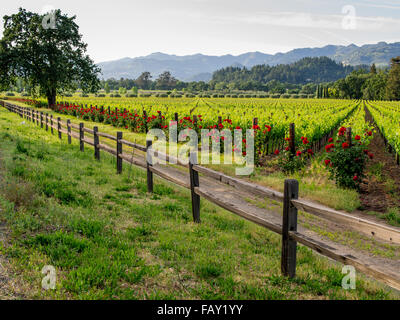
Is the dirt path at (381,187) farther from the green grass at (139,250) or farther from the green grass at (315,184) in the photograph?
the green grass at (139,250)

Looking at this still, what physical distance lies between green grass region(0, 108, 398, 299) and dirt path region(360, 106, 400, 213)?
13.0ft

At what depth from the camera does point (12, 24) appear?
3681 cm

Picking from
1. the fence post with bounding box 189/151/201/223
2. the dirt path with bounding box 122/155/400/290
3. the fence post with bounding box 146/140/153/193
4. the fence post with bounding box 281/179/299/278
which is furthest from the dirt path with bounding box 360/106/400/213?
the fence post with bounding box 146/140/153/193

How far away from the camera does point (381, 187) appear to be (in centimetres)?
988

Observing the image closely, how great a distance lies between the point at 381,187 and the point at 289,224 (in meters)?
7.30

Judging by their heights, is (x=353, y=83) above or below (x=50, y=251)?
above

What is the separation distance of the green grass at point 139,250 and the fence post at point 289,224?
162 millimetres

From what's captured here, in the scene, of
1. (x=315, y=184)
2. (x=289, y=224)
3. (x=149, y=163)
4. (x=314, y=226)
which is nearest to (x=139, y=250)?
(x=289, y=224)

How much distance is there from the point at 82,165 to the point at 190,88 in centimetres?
16102

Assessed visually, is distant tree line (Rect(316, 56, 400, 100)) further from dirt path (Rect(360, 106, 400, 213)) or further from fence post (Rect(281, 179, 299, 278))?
fence post (Rect(281, 179, 299, 278))

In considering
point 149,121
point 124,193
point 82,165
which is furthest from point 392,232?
point 149,121

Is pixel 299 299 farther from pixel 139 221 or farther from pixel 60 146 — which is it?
pixel 60 146

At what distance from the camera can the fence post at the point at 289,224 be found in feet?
13.1

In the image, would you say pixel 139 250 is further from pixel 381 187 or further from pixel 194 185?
pixel 381 187
